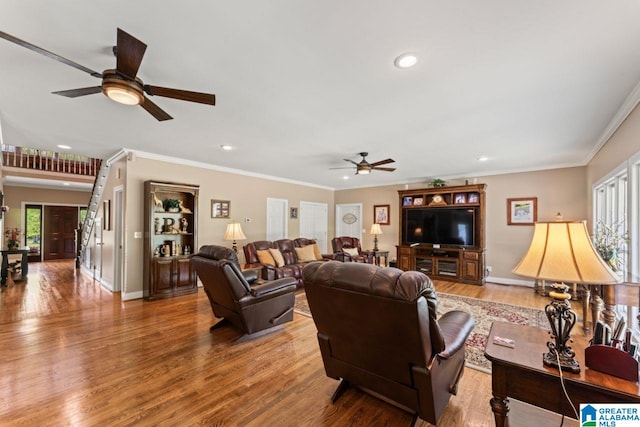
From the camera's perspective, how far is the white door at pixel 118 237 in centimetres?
499

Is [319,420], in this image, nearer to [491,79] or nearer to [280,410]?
[280,410]

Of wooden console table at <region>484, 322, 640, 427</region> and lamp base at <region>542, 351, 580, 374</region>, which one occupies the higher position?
lamp base at <region>542, 351, 580, 374</region>

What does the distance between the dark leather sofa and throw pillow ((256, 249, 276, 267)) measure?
→ 6cm

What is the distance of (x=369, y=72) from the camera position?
A: 2205mm

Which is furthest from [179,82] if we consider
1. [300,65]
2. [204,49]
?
[300,65]

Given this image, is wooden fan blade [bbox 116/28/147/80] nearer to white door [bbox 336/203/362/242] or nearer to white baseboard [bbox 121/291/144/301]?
white baseboard [bbox 121/291/144/301]

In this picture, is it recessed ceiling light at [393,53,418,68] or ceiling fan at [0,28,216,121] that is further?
recessed ceiling light at [393,53,418,68]

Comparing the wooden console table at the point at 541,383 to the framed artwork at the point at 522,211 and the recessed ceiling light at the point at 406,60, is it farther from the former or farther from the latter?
the framed artwork at the point at 522,211

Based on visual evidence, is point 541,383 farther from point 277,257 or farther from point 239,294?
point 277,257

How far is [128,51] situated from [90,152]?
439 centimetres

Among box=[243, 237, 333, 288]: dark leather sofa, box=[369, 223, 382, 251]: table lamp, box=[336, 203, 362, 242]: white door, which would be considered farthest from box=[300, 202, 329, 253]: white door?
box=[369, 223, 382, 251]: table lamp

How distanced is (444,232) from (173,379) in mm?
6118

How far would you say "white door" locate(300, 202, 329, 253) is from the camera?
26.7ft

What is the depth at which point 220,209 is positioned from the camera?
6.01m
